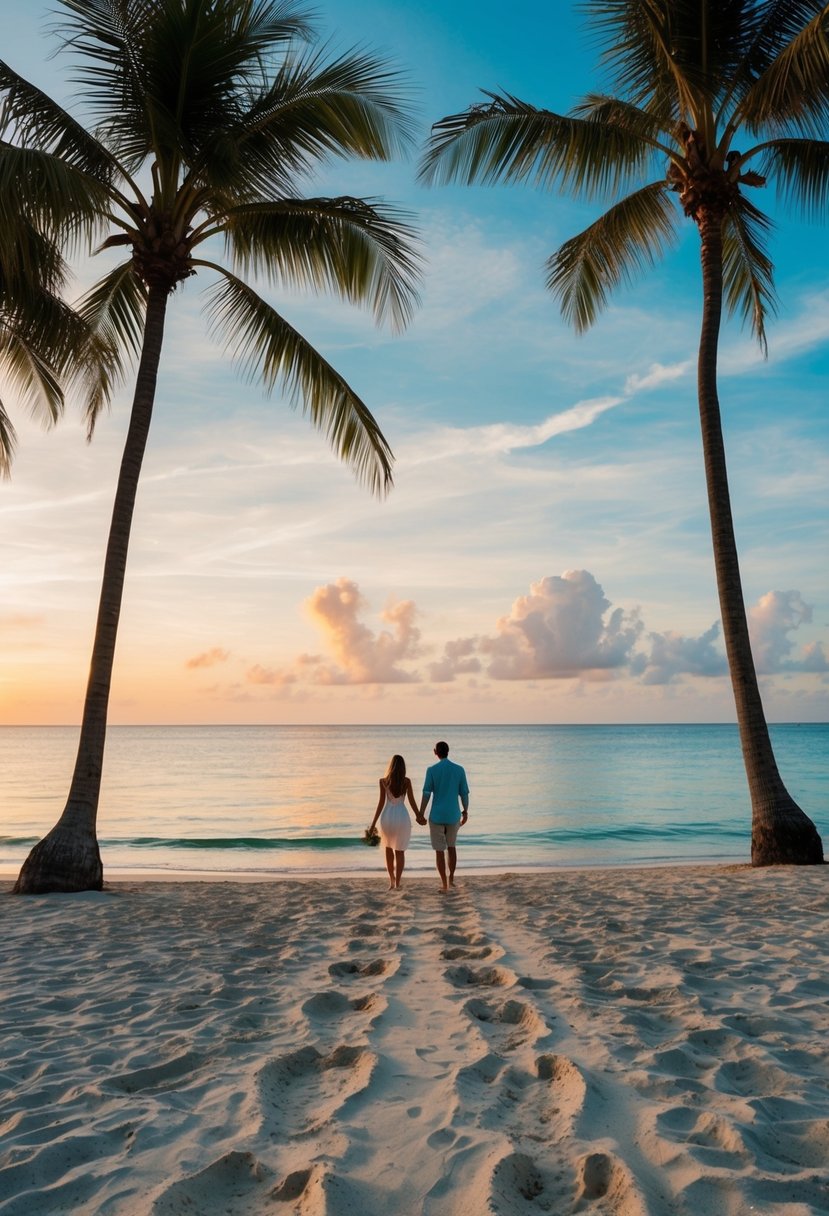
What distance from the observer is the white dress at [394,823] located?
29.6 feet

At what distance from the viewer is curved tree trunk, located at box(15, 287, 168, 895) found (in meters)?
8.20

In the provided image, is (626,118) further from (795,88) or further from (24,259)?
(24,259)

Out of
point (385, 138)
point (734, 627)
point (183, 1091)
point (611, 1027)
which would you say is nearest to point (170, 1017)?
point (183, 1091)

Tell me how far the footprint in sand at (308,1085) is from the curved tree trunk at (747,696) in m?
7.12

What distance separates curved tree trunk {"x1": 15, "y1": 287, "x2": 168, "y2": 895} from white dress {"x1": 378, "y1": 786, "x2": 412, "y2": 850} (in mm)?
2995

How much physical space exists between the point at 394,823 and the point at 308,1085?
226 inches

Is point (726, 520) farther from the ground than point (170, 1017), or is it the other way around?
point (726, 520)

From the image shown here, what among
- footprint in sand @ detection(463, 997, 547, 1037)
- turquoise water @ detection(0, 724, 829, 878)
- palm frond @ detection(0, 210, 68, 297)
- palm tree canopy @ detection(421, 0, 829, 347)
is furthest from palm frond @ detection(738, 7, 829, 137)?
turquoise water @ detection(0, 724, 829, 878)

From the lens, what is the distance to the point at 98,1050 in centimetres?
371

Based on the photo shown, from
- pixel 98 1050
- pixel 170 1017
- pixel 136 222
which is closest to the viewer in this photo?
pixel 98 1050

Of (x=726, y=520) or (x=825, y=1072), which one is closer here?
(x=825, y=1072)

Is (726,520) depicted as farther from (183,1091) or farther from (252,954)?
(183,1091)

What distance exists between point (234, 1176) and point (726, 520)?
910 centimetres

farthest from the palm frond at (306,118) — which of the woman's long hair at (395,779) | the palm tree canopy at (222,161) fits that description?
the woman's long hair at (395,779)
